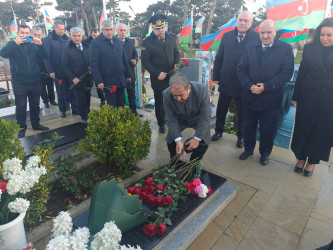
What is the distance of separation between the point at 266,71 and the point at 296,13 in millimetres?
1215

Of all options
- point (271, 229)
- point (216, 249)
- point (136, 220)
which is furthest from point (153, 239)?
point (271, 229)

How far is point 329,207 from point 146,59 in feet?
11.9

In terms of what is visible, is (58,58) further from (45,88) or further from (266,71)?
(266,71)

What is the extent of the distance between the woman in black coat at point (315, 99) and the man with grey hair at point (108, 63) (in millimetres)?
3064

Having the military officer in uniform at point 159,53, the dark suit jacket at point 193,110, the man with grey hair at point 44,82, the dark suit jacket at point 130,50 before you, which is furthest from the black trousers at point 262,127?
the man with grey hair at point 44,82

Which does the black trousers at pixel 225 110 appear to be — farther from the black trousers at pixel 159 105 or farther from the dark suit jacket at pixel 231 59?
the black trousers at pixel 159 105

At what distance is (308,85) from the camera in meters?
3.09

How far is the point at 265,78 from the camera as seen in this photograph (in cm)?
334

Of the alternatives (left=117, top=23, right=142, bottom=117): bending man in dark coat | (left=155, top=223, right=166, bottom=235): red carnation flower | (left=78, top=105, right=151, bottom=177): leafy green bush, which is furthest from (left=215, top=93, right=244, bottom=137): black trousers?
(left=155, top=223, right=166, bottom=235): red carnation flower

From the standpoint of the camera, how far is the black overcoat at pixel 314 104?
2.95 m

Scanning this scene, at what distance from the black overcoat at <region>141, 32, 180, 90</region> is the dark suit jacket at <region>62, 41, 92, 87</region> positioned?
1.48 meters

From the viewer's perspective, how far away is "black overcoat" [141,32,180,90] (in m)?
4.52

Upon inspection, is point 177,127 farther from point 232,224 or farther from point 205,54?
point 205,54

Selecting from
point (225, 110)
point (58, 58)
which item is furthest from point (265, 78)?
point (58, 58)
